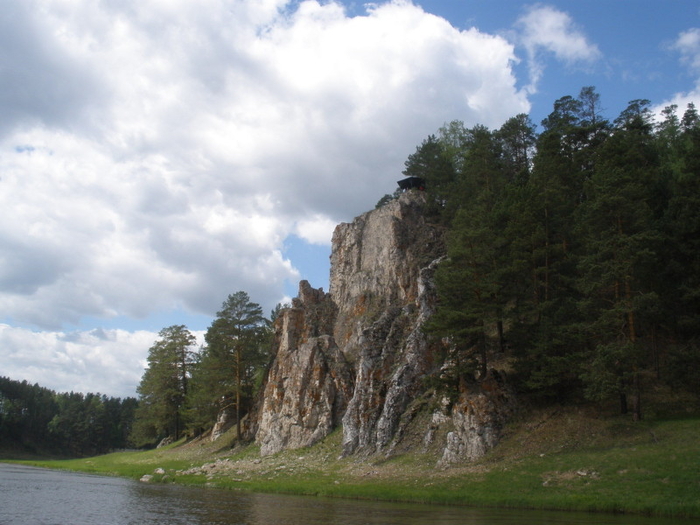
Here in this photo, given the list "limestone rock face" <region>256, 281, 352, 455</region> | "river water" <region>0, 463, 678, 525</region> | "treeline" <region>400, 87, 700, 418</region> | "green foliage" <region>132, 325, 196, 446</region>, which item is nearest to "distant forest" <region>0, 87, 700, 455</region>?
"treeline" <region>400, 87, 700, 418</region>

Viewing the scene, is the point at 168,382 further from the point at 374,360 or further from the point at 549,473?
the point at 549,473

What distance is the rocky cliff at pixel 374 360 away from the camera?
37.5 meters

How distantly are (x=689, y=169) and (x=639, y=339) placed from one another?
12697 millimetres

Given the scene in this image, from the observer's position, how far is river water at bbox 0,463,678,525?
71.2ft

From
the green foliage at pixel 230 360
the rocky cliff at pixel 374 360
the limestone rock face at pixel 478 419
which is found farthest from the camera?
the green foliage at pixel 230 360

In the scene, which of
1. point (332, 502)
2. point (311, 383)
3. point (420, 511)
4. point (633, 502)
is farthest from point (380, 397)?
point (633, 502)

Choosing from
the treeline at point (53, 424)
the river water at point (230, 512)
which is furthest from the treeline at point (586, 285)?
the treeline at point (53, 424)

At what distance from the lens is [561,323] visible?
35.4m

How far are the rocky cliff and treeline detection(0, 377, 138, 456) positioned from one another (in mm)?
106491

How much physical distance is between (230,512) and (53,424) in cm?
13895

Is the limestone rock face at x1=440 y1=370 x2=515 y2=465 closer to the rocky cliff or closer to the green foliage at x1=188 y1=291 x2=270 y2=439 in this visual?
the rocky cliff

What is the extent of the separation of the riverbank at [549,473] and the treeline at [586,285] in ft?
8.93

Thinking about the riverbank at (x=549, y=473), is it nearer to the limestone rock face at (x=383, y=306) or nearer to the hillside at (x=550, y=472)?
the hillside at (x=550, y=472)

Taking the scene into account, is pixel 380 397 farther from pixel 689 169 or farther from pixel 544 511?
pixel 689 169
